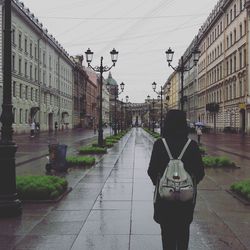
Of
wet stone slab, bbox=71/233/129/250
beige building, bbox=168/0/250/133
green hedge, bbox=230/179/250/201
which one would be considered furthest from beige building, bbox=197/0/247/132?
wet stone slab, bbox=71/233/129/250

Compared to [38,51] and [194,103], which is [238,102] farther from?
[194,103]

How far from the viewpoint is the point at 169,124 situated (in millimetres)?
4617

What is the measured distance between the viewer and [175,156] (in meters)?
4.51

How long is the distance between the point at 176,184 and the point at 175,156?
0.36 m

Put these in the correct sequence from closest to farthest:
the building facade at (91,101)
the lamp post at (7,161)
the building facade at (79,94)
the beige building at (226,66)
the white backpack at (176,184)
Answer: the white backpack at (176,184)
the lamp post at (7,161)
the beige building at (226,66)
the building facade at (79,94)
the building facade at (91,101)

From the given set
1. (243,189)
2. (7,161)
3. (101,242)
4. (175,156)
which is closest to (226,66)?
(243,189)

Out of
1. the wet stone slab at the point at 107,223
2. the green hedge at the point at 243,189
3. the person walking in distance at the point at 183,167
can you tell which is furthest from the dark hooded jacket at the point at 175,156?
the green hedge at the point at 243,189

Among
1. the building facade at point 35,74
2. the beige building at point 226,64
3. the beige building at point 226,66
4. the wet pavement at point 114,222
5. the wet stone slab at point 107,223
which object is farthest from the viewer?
the beige building at point 226,64

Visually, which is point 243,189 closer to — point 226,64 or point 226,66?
point 226,66

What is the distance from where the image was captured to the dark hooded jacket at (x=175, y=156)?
14.6 feet

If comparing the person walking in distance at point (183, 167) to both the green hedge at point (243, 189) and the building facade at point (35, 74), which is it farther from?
the building facade at point (35, 74)

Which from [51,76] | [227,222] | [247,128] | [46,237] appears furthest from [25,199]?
[51,76]

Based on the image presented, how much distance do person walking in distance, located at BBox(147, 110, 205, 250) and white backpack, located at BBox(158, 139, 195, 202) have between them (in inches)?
1.3

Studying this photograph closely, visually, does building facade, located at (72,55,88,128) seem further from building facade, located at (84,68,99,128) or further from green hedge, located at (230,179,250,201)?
green hedge, located at (230,179,250,201)
